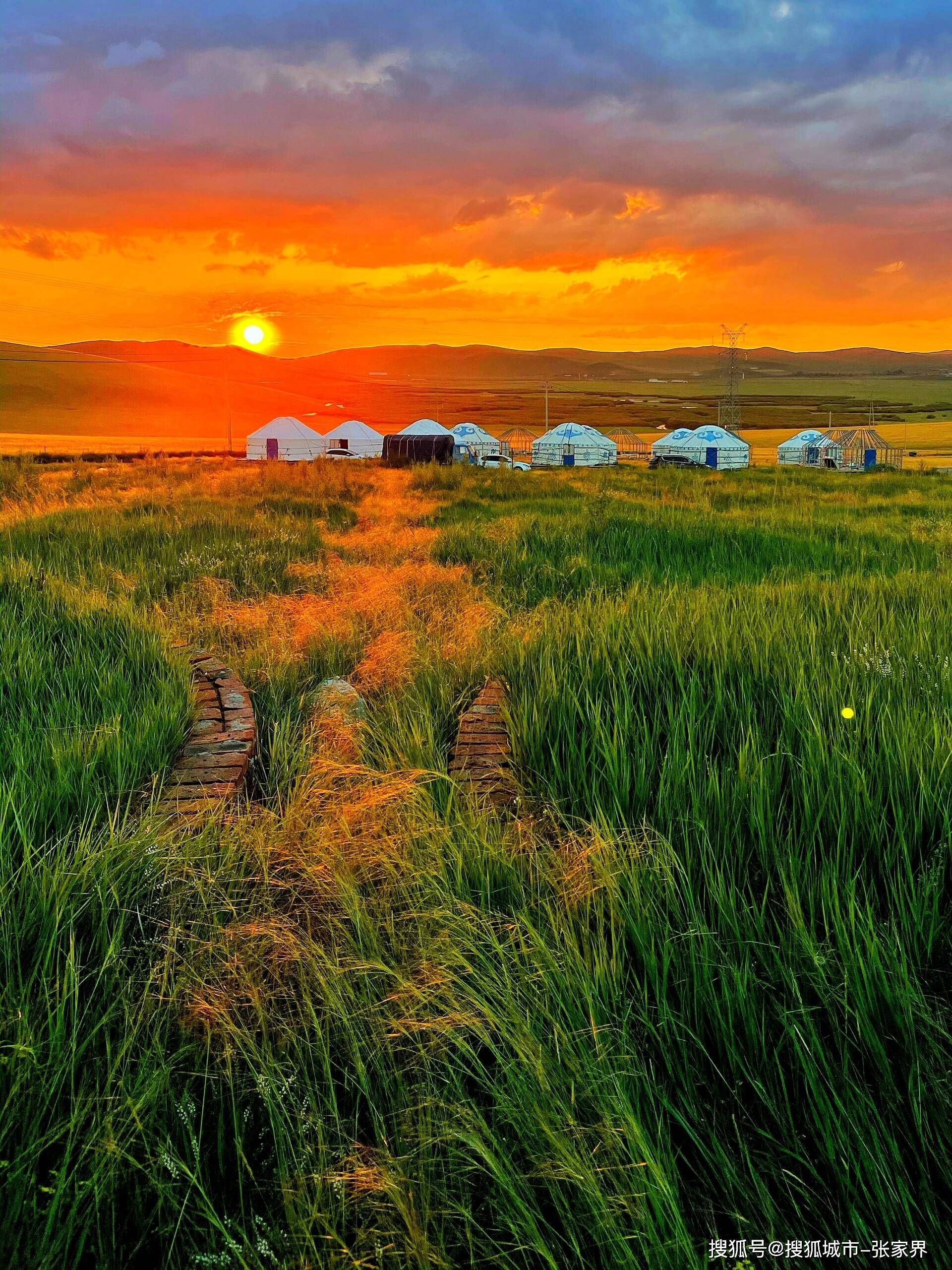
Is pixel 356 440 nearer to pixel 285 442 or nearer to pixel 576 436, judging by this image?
pixel 285 442

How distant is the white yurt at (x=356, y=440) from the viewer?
204ft

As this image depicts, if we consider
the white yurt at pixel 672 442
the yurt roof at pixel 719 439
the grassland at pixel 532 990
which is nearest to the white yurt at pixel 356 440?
the white yurt at pixel 672 442

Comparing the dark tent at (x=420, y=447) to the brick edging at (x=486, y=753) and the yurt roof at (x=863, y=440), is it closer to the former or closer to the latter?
the yurt roof at (x=863, y=440)

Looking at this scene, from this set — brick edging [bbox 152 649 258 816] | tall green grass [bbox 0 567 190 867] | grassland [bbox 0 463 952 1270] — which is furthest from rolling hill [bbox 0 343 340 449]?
grassland [bbox 0 463 952 1270]

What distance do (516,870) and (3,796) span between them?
177 cm

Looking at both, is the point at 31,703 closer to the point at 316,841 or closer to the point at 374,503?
the point at 316,841

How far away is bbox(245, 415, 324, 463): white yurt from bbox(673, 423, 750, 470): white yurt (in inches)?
1062

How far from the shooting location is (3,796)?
264 cm

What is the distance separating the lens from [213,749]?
3723 millimetres

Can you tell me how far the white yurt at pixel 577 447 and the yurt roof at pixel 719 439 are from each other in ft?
20.5

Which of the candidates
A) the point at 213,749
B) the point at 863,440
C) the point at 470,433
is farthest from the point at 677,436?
the point at 213,749

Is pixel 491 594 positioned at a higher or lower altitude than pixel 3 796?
higher

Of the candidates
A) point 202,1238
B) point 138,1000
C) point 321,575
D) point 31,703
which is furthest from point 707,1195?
point 321,575

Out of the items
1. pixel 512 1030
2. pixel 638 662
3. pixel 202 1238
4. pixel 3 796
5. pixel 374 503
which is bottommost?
pixel 202 1238
